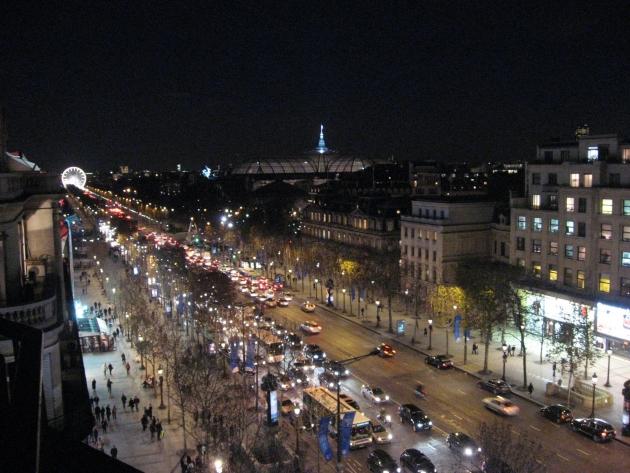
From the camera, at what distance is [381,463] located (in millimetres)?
30844

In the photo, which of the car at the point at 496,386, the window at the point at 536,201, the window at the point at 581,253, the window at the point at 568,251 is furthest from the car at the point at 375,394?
the window at the point at 536,201

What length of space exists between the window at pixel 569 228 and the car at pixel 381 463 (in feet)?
114

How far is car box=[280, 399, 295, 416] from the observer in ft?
131

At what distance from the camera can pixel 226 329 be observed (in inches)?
2373

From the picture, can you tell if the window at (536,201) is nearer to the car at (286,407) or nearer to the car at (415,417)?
the car at (415,417)

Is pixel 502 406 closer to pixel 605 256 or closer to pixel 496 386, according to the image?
pixel 496 386

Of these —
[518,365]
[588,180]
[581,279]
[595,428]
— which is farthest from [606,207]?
[595,428]

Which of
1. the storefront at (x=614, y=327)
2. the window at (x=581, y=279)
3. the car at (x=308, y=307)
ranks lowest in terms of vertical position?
the car at (x=308, y=307)

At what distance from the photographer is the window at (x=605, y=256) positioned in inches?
2114

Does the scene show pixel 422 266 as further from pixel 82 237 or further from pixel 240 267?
pixel 82 237

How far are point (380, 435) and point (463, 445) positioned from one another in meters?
4.87

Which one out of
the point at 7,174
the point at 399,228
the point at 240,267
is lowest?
the point at 240,267

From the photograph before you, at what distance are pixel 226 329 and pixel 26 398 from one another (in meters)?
55.9

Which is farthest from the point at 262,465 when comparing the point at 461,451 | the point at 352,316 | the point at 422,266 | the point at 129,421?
the point at 422,266
